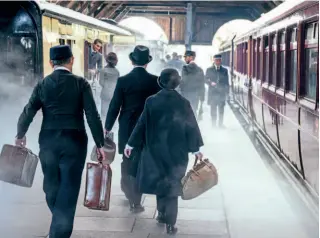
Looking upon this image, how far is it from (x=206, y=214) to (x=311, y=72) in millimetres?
1737

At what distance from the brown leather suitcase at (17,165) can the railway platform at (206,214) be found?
1.78ft

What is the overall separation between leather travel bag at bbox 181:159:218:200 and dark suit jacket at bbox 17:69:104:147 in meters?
0.96

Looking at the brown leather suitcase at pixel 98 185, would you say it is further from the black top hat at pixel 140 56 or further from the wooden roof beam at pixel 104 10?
the wooden roof beam at pixel 104 10

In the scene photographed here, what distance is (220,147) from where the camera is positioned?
11.3 metres

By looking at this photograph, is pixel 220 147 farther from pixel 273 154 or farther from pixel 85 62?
pixel 85 62

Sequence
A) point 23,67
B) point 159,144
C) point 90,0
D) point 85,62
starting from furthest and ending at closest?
point 90,0 → point 85,62 → point 23,67 → point 159,144

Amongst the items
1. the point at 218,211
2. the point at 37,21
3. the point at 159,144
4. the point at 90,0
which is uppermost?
the point at 90,0

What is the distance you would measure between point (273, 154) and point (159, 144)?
4.05 metres

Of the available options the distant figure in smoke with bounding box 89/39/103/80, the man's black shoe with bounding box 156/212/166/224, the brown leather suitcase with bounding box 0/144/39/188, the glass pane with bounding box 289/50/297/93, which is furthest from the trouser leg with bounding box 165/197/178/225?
the distant figure in smoke with bounding box 89/39/103/80

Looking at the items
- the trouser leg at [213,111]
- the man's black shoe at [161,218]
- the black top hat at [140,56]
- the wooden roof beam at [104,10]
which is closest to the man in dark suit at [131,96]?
the black top hat at [140,56]

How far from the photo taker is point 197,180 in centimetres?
538

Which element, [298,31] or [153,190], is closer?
[153,190]

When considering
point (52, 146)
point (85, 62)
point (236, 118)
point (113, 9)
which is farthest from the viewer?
point (113, 9)

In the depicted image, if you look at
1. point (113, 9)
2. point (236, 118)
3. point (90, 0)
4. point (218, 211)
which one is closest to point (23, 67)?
point (218, 211)
